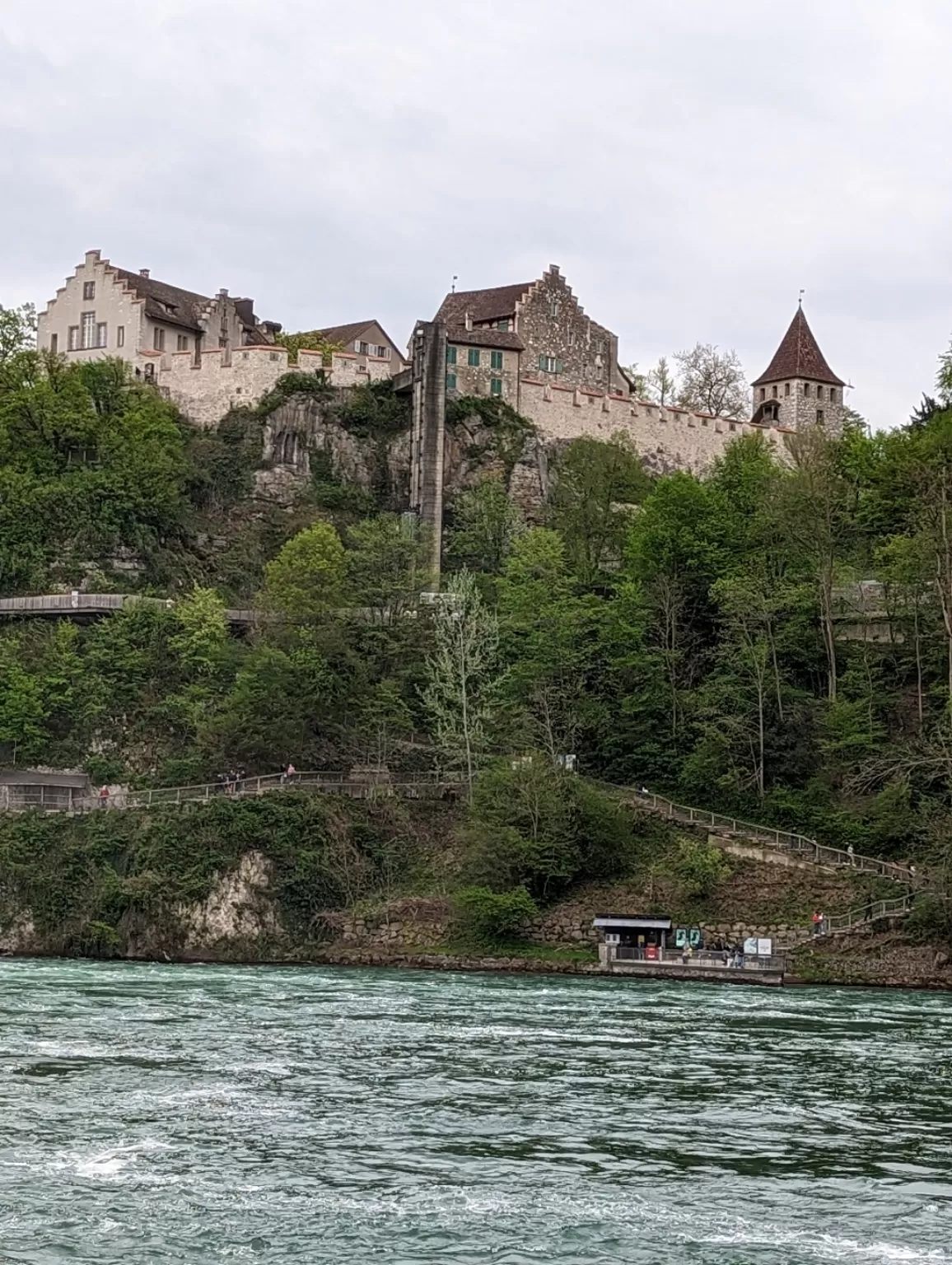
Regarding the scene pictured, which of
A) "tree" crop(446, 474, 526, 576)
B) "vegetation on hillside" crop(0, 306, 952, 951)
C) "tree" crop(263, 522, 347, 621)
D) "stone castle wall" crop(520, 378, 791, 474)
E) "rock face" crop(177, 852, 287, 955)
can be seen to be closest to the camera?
"rock face" crop(177, 852, 287, 955)

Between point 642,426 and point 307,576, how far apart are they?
26210 millimetres

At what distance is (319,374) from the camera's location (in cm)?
9825

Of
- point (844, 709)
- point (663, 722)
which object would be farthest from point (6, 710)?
point (844, 709)

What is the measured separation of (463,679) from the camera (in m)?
72.5

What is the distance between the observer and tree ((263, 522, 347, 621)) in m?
79.4

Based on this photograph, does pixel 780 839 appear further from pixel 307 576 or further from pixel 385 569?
pixel 307 576

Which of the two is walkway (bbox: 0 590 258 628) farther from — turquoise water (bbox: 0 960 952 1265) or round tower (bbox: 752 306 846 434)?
round tower (bbox: 752 306 846 434)

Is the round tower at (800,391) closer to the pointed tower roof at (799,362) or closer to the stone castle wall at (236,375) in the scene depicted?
the pointed tower roof at (799,362)

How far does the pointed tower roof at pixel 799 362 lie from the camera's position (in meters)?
117

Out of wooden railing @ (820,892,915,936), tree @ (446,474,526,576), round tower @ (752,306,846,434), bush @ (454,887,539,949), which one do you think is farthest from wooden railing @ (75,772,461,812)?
round tower @ (752,306,846,434)

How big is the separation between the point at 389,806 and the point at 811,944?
17.1 metres

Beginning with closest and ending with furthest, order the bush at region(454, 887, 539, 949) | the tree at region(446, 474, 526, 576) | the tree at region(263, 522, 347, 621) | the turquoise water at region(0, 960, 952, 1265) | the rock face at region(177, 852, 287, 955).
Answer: the turquoise water at region(0, 960, 952, 1265) → the bush at region(454, 887, 539, 949) → the rock face at region(177, 852, 287, 955) → the tree at region(263, 522, 347, 621) → the tree at region(446, 474, 526, 576)

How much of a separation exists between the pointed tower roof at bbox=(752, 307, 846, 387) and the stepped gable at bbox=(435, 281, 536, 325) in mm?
19557

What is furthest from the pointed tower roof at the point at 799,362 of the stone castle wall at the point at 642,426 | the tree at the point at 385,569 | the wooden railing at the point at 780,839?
the wooden railing at the point at 780,839
